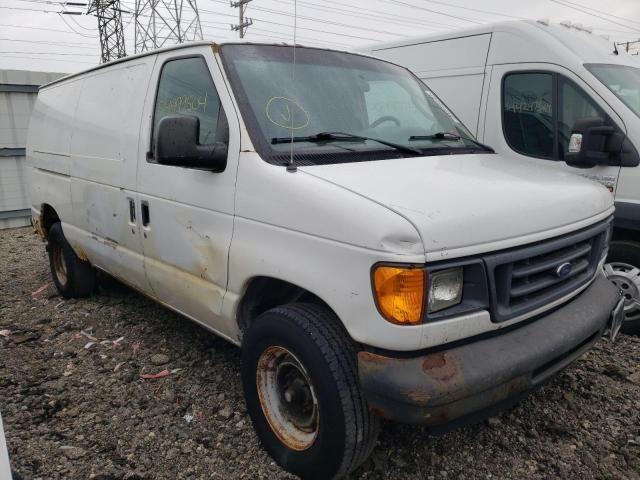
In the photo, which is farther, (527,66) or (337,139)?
(527,66)

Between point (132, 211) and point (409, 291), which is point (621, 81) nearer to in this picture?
point (409, 291)

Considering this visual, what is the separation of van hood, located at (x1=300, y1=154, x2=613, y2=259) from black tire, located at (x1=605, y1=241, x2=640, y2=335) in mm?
1459

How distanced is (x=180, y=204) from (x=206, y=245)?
347mm

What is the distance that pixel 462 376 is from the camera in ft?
6.34

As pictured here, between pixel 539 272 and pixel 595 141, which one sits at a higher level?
pixel 595 141

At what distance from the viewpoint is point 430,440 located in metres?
2.75

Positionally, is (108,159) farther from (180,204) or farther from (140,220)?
(180,204)

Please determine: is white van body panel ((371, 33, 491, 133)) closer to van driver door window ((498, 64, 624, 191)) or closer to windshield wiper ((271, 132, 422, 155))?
van driver door window ((498, 64, 624, 191))

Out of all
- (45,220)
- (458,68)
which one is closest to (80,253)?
(45,220)

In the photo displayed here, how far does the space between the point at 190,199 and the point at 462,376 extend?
1777 mm

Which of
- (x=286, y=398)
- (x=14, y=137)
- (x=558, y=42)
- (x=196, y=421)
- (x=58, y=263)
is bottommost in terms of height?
(x=196, y=421)

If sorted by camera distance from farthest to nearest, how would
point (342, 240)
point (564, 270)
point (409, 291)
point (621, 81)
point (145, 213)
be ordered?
point (621, 81) < point (145, 213) < point (564, 270) < point (342, 240) < point (409, 291)

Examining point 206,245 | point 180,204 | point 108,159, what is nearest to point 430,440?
point 206,245

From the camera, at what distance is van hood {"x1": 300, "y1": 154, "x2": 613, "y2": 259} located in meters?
1.96
